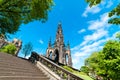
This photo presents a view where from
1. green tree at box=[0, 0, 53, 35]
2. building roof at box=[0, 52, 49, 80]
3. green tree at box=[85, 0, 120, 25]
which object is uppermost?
green tree at box=[0, 0, 53, 35]

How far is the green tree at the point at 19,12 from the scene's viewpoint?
51.0 ft

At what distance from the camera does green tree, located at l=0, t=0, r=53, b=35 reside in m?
15.5

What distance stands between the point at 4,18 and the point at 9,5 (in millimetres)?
2087

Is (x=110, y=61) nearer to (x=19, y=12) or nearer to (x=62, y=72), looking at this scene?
(x=62, y=72)

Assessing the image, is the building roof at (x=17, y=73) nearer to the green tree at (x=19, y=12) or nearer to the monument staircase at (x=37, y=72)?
the monument staircase at (x=37, y=72)

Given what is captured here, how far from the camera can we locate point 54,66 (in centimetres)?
1135

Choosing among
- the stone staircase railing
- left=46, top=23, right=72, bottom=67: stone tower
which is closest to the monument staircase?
the stone staircase railing

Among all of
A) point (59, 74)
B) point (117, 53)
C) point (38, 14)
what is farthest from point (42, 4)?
point (117, 53)

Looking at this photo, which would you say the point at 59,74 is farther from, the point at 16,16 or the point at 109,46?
the point at 109,46

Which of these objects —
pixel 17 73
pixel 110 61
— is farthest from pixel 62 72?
pixel 110 61

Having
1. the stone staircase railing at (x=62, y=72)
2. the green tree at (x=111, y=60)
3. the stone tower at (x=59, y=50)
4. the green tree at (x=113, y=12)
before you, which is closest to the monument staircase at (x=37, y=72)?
the stone staircase railing at (x=62, y=72)

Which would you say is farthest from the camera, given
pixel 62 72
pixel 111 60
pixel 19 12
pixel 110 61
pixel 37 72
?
pixel 111 60

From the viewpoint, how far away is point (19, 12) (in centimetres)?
1689

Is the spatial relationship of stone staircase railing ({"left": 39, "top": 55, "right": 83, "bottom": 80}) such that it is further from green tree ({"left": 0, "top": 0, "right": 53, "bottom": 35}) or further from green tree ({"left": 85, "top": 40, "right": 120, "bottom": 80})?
green tree ({"left": 85, "top": 40, "right": 120, "bottom": 80})
